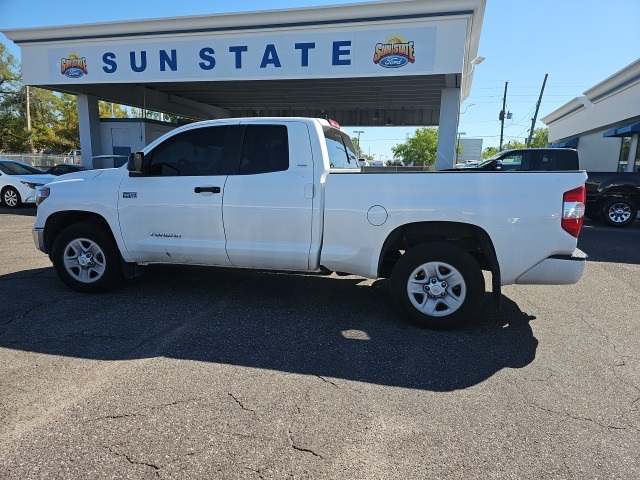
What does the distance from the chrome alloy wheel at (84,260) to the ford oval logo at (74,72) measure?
13205 mm

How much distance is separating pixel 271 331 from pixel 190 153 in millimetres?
2197

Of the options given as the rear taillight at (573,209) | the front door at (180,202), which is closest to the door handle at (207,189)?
the front door at (180,202)

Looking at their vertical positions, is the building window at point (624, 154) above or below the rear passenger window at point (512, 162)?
above

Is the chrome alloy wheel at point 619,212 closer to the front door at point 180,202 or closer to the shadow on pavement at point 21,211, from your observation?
the front door at point 180,202

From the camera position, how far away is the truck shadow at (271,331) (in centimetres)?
341

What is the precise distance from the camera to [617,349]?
383 cm

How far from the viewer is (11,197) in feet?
44.0

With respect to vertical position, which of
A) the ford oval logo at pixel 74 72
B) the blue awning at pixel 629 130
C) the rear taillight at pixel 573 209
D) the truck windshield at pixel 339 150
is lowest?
the rear taillight at pixel 573 209

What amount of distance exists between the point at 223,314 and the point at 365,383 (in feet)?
6.19

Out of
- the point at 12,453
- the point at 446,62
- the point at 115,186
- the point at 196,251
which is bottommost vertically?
the point at 12,453

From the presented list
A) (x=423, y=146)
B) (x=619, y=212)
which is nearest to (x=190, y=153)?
(x=619, y=212)

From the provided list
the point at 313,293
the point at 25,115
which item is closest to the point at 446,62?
the point at 313,293

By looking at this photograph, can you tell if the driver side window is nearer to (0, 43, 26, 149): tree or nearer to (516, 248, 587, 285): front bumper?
(516, 248, 587, 285): front bumper

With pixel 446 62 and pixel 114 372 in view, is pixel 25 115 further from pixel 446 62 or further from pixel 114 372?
pixel 114 372
